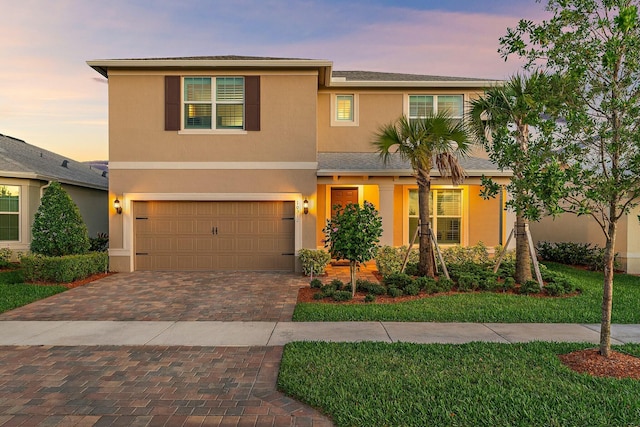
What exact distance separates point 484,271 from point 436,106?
6228 mm

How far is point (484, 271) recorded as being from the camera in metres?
10.0

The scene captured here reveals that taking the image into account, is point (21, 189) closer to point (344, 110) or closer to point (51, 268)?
point (51, 268)

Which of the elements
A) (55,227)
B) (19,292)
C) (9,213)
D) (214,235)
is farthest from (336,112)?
(9,213)

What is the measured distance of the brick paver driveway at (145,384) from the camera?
3.56 metres

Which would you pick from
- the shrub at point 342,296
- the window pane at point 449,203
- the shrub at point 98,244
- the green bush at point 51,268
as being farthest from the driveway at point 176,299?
the window pane at point 449,203

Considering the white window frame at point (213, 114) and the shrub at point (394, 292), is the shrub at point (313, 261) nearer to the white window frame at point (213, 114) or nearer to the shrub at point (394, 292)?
the shrub at point (394, 292)

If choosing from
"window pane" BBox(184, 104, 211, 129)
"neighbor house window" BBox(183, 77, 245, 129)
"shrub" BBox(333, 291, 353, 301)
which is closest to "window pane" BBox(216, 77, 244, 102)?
"neighbor house window" BBox(183, 77, 245, 129)

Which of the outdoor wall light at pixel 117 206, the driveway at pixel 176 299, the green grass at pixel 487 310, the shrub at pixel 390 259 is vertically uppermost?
the outdoor wall light at pixel 117 206

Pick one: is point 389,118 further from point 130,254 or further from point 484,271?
point 130,254

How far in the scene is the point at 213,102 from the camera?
11.7 meters

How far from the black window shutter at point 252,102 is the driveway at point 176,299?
15.1 ft

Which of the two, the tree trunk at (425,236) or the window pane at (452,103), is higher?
the window pane at (452,103)

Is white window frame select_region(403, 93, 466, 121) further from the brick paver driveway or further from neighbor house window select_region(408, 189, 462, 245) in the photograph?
the brick paver driveway

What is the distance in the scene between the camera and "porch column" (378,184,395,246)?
12227mm
